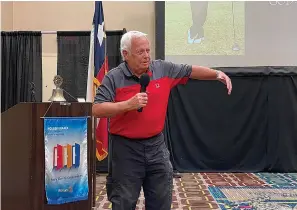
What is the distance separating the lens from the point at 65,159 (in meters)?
2.81

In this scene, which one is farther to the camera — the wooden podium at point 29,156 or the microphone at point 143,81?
Result: the wooden podium at point 29,156

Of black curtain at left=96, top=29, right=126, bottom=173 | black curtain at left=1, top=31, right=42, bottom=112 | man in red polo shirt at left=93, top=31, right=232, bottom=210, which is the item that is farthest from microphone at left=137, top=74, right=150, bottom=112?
black curtain at left=1, top=31, right=42, bottom=112

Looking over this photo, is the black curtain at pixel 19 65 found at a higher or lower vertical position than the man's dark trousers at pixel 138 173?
higher

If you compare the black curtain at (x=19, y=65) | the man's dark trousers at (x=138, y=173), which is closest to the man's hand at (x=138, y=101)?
the man's dark trousers at (x=138, y=173)

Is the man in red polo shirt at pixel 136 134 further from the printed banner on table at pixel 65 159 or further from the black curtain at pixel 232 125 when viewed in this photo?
the black curtain at pixel 232 125

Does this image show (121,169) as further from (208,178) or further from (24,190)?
(208,178)

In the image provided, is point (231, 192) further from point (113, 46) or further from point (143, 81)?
point (143, 81)

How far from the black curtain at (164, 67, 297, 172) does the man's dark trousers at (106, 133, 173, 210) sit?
435 centimetres

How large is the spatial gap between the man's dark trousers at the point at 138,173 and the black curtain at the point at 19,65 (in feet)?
14.7

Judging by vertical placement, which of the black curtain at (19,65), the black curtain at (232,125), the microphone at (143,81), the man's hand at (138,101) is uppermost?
the black curtain at (19,65)

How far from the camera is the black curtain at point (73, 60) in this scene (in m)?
6.29

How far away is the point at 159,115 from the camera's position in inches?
86.2

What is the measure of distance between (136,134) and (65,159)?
2.87 feet

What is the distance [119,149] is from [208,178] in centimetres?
408
